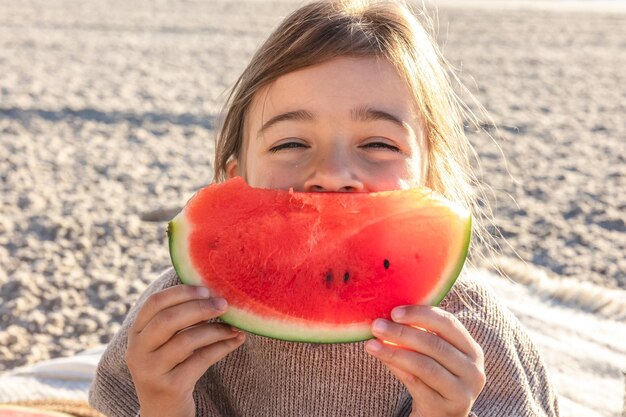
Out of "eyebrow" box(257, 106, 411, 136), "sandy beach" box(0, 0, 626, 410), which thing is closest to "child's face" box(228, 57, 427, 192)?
"eyebrow" box(257, 106, 411, 136)

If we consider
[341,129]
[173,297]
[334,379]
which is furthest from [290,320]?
[341,129]

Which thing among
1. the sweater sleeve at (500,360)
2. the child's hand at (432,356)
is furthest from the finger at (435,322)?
the sweater sleeve at (500,360)

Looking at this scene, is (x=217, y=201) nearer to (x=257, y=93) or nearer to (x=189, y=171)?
(x=257, y=93)

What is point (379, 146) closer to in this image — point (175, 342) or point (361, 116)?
point (361, 116)

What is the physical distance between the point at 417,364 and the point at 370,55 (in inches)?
32.5

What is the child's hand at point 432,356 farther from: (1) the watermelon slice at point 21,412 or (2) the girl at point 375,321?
(1) the watermelon slice at point 21,412

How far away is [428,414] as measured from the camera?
160 cm

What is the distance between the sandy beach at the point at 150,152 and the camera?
393 centimetres

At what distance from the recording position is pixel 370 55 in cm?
196

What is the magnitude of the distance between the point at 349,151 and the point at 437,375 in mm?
586

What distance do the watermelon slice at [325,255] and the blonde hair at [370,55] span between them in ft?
1.43

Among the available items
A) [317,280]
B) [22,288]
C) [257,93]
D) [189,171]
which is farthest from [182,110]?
[317,280]

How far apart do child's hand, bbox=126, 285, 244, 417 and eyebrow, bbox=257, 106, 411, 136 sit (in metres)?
0.54

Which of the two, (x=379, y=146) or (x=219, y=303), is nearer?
(x=219, y=303)
